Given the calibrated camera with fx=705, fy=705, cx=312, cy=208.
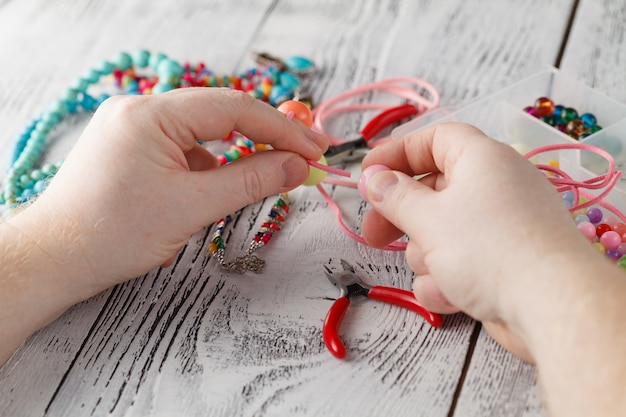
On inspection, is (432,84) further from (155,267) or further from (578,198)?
(155,267)

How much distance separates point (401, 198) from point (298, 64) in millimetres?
580

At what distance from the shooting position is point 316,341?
83 cm

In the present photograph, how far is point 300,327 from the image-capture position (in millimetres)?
847

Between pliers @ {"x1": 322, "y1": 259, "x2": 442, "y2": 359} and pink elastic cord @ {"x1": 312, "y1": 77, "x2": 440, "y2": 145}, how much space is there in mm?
329

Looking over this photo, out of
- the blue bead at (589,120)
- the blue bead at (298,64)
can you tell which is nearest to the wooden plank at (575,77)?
the blue bead at (589,120)

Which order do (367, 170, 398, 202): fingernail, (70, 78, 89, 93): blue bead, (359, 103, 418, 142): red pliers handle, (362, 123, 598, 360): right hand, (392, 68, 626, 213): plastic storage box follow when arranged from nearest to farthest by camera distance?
(362, 123, 598, 360): right hand < (367, 170, 398, 202): fingernail < (392, 68, 626, 213): plastic storage box < (359, 103, 418, 142): red pliers handle < (70, 78, 89, 93): blue bead

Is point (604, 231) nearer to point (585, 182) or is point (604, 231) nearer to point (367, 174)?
point (585, 182)

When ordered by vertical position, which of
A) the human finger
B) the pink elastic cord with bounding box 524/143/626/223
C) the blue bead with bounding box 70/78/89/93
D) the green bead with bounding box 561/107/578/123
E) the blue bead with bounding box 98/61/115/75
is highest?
the human finger

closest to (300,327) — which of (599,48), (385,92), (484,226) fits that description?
(484,226)

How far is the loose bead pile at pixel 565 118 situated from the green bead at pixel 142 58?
67cm

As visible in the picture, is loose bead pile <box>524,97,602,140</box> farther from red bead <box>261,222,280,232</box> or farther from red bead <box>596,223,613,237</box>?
red bead <box>261,222,280,232</box>

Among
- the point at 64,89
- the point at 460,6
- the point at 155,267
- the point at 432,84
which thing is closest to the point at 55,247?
the point at 155,267

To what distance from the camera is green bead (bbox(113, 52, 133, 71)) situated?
1.27m

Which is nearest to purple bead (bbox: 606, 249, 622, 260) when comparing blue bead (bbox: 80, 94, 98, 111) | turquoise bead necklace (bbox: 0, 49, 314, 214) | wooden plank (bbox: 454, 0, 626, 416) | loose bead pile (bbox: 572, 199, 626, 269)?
loose bead pile (bbox: 572, 199, 626, 269)
